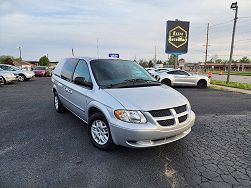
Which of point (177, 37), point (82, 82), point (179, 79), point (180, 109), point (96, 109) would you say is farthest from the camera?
point (177, 37)

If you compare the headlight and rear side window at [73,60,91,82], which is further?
rear side window at [73,60,91,82]

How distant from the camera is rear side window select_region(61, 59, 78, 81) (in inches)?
213

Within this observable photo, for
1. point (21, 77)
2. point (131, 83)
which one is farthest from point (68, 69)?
point (21, 77)

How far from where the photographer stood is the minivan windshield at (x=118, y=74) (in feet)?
14.1

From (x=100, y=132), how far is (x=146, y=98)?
3.59 feet

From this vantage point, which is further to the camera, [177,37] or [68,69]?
[177,37]

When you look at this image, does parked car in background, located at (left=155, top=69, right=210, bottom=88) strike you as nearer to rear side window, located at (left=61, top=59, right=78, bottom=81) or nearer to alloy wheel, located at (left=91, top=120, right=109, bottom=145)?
rear side window, located at (left=61, top=59, right=78, bottom=81)

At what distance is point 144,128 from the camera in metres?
3.37

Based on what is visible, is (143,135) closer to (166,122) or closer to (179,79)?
(166,122)

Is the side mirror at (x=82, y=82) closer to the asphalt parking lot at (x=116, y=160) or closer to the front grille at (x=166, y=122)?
the asphalt parking lot at (x=116, y=160)

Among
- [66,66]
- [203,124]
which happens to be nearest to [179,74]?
[203,124]

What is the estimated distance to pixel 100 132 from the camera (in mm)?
4051

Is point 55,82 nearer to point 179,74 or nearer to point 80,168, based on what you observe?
point 80,168

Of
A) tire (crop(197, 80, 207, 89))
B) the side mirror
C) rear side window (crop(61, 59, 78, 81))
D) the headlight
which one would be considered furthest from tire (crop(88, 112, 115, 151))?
tire (crop(197, 80, 207, 89))
